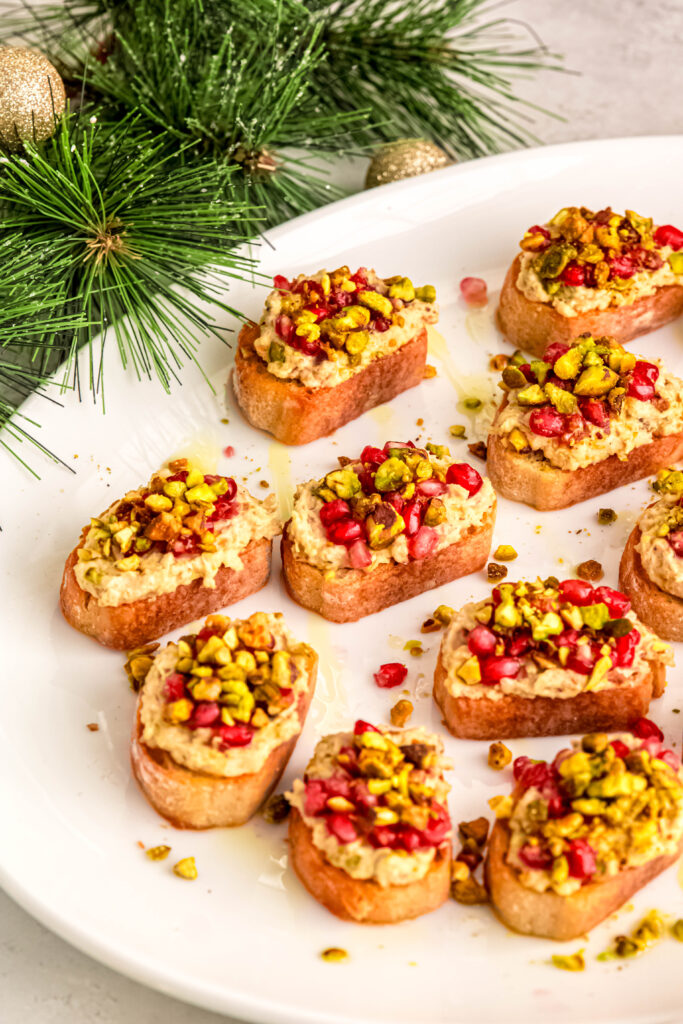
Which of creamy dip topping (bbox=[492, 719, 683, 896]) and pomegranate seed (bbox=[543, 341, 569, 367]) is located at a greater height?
pomegranate seed (bbox=[543, 341, 569, 367])

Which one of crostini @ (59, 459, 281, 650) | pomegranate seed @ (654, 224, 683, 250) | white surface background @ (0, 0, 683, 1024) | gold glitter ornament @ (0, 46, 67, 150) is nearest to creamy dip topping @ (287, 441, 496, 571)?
crostini @ (59, 459, 281, 650)

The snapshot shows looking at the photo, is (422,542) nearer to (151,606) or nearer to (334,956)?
(151,606)

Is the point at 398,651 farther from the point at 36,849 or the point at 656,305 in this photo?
the point at 656,305

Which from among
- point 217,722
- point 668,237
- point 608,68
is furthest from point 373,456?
point 608,68

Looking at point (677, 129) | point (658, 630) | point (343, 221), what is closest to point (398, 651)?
point (658, 630)

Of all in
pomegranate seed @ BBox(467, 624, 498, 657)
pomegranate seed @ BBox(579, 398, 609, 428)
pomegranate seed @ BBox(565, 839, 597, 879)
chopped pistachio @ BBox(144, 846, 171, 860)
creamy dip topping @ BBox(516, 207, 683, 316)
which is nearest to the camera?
pomegranate seed @ BBox(565, 839, 597, 879)

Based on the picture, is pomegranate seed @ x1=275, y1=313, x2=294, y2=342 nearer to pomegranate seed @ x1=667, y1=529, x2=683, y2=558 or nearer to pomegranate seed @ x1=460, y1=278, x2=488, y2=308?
pomegranate seed @ x1=460, y1=278, x2=488, y2=308

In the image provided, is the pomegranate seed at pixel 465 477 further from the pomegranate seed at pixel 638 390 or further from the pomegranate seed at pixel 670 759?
the pomegranate seed at pixel 670 759
